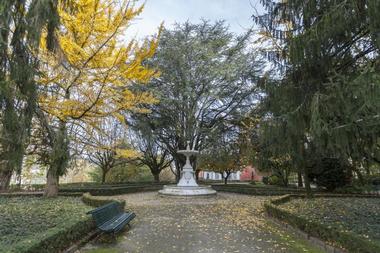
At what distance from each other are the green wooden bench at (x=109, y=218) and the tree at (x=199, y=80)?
11.1 metres

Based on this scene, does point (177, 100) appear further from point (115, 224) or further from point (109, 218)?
point (115, 224)

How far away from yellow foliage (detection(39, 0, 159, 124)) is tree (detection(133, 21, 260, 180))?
7.35 meters

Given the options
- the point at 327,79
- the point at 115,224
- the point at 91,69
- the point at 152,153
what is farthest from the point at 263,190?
the point at 115,224

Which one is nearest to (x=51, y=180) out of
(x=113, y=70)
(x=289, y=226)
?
(x=113, y=70)

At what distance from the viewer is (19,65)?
14.6ft

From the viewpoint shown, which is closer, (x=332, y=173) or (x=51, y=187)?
(x=51, y=187)

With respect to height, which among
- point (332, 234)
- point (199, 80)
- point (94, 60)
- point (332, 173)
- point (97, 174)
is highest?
point (199, 80)

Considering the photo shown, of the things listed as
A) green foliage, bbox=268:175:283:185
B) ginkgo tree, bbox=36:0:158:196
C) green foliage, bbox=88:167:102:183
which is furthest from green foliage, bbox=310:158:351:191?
green foliage, bbox=88:167:102:183

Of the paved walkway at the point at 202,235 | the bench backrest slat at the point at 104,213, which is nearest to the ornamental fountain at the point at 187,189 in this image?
the paved walkway at the point at 202,235

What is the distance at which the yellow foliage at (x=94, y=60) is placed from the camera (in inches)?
368

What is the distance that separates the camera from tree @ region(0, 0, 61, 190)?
4332 mm

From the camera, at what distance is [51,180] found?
12.3 meters

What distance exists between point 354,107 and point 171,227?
16.9ft

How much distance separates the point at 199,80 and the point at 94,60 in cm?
1028
